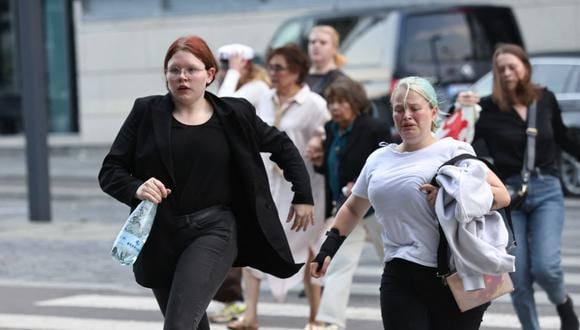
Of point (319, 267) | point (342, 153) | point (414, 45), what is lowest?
point (414, 45)

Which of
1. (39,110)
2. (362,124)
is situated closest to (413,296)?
(362,124)

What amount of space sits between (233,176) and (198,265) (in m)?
0.45

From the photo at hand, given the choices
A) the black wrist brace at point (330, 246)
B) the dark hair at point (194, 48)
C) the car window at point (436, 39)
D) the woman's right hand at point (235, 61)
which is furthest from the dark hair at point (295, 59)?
the car window at point (436, 39)

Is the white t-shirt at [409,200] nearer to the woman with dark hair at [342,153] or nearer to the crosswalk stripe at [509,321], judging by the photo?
the woman with dark hair at [342,153]

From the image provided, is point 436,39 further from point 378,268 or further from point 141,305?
point 141,305

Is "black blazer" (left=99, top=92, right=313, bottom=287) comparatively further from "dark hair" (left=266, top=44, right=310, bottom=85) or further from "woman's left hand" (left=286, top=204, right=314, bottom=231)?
"dark hair" (left=266, top=44, right=310, bottom=85)

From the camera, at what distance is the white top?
812 cm

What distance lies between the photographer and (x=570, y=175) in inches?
563

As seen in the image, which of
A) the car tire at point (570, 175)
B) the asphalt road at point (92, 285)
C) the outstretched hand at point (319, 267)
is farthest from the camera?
the car tire at point (570, 175)

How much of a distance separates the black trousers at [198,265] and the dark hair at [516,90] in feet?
7.08

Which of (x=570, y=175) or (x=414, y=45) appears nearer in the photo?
(x=570, y=175)

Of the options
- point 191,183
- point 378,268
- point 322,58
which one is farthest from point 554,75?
point 191,183

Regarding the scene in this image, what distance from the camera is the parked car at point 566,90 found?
14.2 metres

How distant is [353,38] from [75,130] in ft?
39.6
